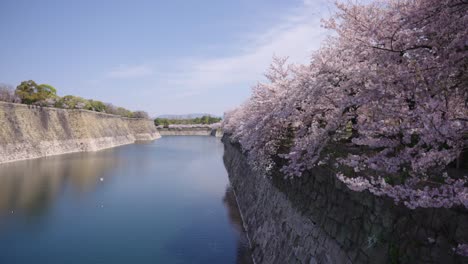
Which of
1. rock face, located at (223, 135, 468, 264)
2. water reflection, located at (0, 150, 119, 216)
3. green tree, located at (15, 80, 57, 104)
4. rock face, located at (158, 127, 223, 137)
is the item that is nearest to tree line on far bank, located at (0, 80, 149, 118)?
green tree, located at (15, 80, 57, 104)

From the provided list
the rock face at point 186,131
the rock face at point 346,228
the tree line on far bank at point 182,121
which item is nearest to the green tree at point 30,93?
the rock face at point 346,228

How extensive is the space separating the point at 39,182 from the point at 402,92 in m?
20.4

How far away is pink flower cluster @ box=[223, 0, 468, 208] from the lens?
3.34 m

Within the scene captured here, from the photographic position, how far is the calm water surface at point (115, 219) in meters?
9.91

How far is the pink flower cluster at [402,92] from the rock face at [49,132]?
28937 mm

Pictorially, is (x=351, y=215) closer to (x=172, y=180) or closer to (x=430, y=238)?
(x=430, y=238)

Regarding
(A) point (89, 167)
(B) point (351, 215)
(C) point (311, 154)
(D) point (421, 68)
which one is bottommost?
(A) point (89, 167)

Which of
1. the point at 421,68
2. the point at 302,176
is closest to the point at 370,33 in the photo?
the point at 421,68

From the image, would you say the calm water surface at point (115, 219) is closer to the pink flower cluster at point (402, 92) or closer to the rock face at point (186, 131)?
the pink flower cluster at point (402, 92)

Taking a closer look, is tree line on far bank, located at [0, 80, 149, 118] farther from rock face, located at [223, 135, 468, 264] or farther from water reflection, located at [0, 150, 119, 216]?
rock face, located at [223, 135, 468, 264]

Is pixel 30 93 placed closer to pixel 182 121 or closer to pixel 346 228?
pixel 346 228

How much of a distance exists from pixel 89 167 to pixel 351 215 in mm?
25663

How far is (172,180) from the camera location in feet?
73.3

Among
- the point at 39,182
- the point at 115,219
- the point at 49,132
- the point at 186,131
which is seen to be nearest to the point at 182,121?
the point at 186,131
